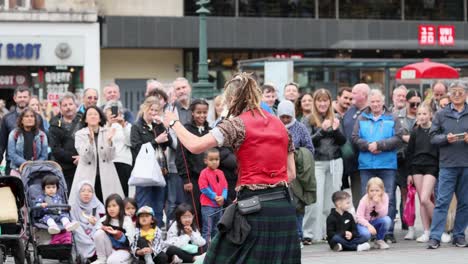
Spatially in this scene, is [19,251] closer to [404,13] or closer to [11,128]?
[11,128]

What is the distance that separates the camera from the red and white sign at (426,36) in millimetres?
44375

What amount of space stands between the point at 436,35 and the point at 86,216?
111 ft

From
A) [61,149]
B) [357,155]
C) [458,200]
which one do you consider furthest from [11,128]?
[458,200]

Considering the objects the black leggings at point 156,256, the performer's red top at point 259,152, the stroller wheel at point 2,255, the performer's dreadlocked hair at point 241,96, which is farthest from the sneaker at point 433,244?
the performer's dreadlocked hair at point 241,96

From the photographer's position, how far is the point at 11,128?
1426cm

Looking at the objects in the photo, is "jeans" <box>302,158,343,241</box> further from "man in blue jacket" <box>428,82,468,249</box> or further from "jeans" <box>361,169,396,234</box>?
"man in blue jacket" <box>428,82,468,249</box>

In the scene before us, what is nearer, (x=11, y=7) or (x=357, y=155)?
(x=357, y=155)

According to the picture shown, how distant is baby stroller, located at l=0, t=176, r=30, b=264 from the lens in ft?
37.1

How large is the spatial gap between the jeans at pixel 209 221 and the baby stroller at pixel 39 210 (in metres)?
1.66

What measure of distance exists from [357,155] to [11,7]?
25.5 metres

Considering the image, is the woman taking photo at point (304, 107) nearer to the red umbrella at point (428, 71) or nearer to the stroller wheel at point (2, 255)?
the stroller wheel at point (2, 255)

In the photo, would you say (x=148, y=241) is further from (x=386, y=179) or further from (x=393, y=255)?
(x=386, y=179)

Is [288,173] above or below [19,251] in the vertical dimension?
above

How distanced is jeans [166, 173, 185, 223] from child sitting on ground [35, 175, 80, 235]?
1832 mm
